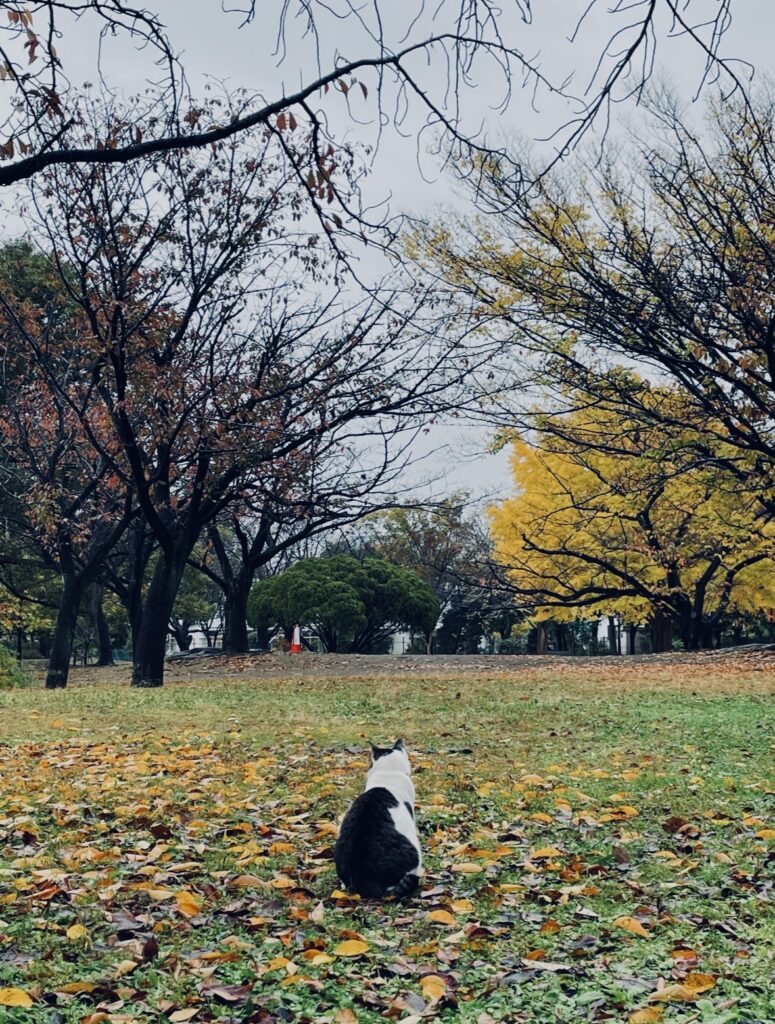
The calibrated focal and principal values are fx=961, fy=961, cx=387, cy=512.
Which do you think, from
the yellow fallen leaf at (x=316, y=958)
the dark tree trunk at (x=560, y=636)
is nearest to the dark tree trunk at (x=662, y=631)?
the dark tree trunk at (x=560, y=636)

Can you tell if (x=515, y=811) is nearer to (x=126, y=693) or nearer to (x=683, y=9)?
(x=683, y=9)

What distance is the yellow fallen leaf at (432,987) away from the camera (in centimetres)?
314

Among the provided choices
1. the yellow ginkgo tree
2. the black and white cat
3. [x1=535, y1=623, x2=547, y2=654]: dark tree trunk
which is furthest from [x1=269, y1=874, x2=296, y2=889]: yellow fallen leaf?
[x1=535, y1=623, x2=547, y2=654]: dark tree trunk

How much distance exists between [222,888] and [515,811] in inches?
76.5

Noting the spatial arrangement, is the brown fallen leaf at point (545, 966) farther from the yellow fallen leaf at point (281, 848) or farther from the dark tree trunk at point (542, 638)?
the dark tree trunk at point (542, 638)

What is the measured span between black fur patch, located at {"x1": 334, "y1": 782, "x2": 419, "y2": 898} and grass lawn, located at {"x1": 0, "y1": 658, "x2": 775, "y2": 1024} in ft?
0.32

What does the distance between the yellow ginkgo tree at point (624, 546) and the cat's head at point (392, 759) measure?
11.7m

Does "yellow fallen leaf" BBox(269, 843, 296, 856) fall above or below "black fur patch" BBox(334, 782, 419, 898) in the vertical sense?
below

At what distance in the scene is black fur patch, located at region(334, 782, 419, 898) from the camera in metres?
4.07

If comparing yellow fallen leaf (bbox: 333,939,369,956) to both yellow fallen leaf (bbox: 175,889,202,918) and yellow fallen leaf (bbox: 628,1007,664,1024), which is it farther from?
yellow fallen leaf (bbox: 628,1007,664,1024)

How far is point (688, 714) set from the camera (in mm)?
10000

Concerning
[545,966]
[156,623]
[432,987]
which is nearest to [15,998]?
[432,987]

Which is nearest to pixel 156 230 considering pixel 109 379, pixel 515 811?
pixel 109 379

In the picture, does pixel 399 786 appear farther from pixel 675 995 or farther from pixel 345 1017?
pixel 675 995
